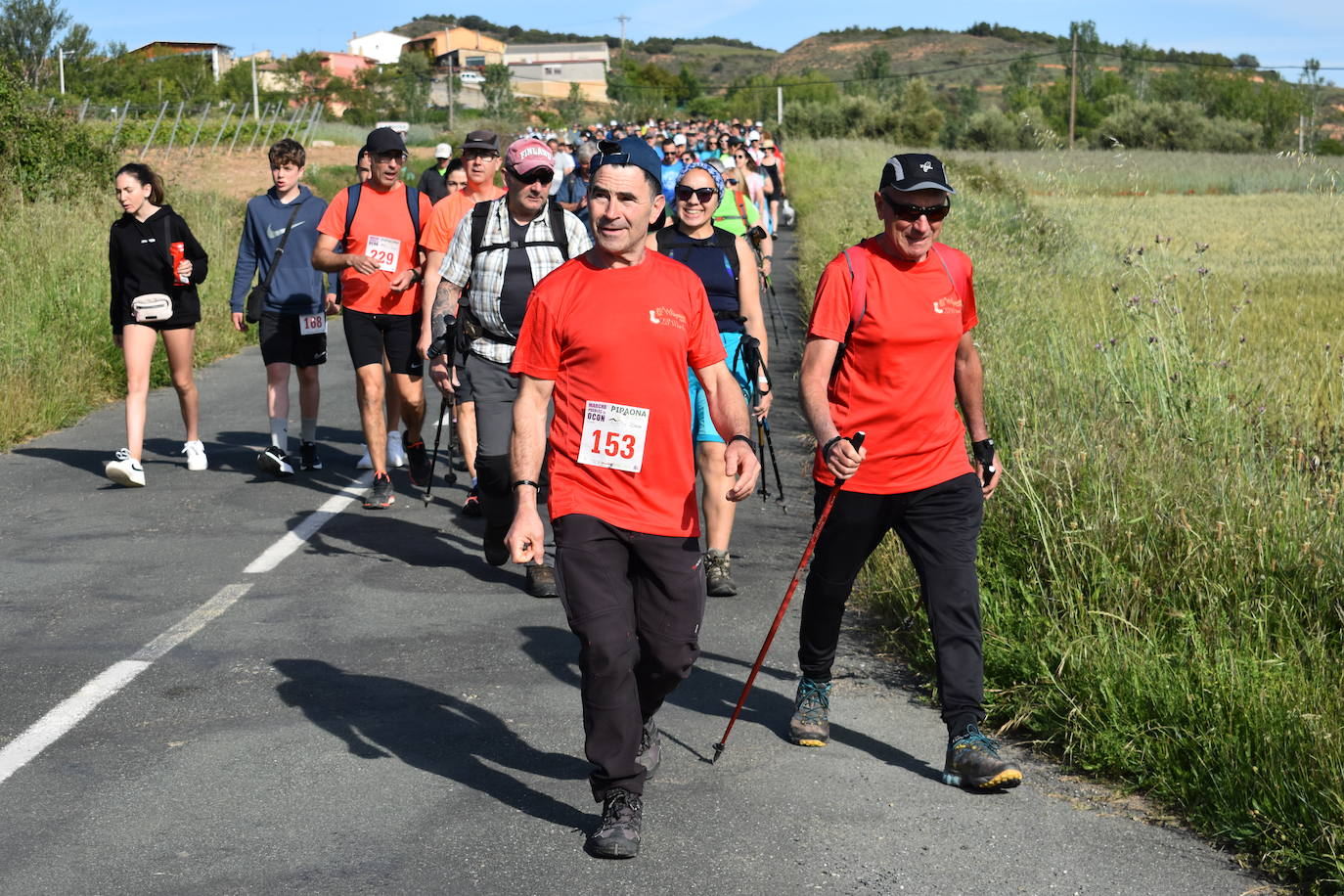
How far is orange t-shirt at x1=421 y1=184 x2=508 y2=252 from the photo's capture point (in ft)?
27.5

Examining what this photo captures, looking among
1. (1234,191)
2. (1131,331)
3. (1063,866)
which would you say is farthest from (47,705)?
(1234,191)

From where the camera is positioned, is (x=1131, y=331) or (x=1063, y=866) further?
(x=1131, y=331)

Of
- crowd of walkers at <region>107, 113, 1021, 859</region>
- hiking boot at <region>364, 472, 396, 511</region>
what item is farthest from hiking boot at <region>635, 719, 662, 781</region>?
hiking boot at <region>364, 472, 396, 511</region>

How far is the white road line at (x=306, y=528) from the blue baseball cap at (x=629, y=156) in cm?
401

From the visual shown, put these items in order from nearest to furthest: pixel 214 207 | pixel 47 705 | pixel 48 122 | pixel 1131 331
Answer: pixel 47 705 < pixel 1131 331 < pixel 48 122 < pixel 214 207

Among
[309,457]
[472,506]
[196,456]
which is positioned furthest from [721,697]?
[196,456]

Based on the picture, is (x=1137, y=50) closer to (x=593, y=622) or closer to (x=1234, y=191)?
(x=1234, y=191)

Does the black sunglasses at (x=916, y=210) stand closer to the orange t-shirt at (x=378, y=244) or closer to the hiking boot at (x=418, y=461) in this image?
the orange t-shirt at (x=378, y=244)

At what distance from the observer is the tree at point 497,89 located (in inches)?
4469

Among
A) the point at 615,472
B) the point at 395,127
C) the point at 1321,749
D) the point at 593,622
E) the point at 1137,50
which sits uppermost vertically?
the point at 1137,50

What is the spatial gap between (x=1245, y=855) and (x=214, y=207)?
69.8 ft

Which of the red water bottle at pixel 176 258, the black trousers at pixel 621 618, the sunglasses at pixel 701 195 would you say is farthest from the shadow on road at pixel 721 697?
the red water bottle at pixel 176 258

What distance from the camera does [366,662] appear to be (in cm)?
638

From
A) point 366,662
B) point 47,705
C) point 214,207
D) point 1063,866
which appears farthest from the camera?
point 214,207
